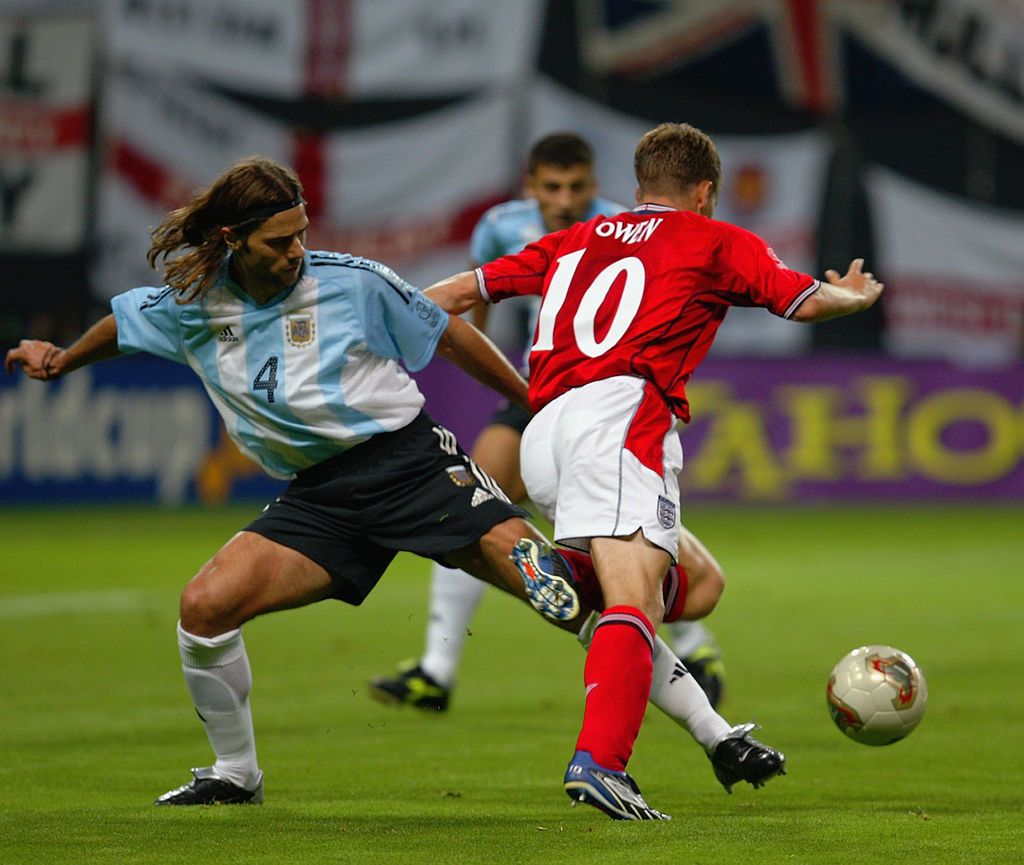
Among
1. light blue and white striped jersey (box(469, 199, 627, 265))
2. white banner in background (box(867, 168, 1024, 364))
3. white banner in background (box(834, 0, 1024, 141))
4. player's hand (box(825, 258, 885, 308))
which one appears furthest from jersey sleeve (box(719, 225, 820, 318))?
white banner in background (box(834, 0, 1024, 141))

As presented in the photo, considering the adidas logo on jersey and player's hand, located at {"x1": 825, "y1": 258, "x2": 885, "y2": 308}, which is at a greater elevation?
player's hand, located at {"x1": 825, "y1": 258, "x2": 885, "y2": 308}

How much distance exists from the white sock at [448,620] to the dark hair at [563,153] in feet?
5.89

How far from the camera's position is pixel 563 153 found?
26.1ft

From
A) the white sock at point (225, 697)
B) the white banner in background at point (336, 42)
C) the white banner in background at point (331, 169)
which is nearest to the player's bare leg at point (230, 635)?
the white sock at point (225, 697)

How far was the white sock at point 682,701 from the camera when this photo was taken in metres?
5.41

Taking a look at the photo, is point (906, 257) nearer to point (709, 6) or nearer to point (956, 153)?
point (956, 153)

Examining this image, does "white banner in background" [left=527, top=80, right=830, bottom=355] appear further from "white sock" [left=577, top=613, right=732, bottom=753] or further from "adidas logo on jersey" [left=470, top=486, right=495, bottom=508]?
"white sock" [left=577, top=613, right=732, bottom=753]

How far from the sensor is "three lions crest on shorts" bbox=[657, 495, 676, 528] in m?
5.14

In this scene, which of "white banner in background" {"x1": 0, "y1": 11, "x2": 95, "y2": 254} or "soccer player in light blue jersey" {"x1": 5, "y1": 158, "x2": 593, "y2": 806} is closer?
"soccer player in light blue jersey" {"x1": 5, "y1": 158, "x2": 593, "y2": 806}

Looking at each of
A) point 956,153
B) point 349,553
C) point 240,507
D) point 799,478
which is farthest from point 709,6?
point 349,553

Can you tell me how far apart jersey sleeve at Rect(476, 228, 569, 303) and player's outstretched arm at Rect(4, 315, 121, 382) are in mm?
1120

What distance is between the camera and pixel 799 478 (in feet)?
59.6

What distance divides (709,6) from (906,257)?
3.46 meters

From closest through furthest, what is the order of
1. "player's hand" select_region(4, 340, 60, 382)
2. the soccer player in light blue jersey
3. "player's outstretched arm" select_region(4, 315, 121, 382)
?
the soccer player in light blue jersey < "player's outstretched arm" select_region(4, 315, 121, 382) < "player's hand" select_region(4, 340, 60, 382)
